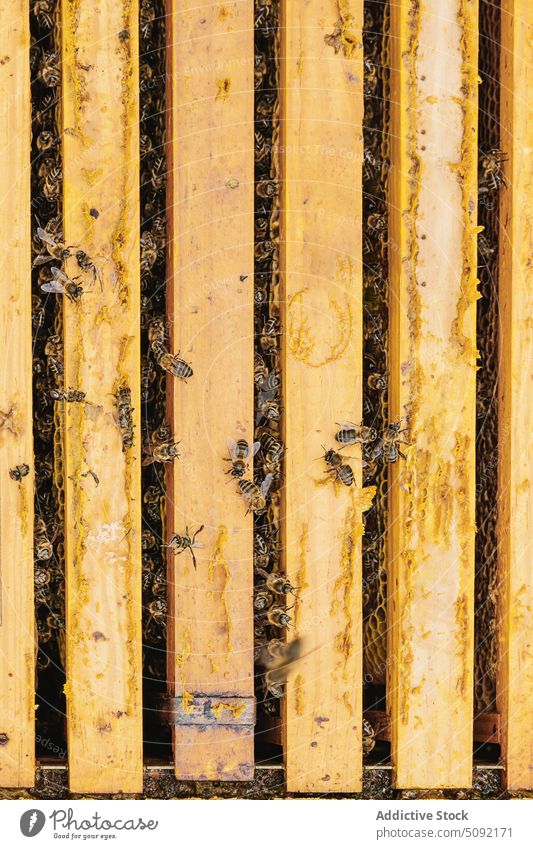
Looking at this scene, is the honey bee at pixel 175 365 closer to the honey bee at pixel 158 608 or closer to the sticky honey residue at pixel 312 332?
the sticky honey residue at pixel 312 332

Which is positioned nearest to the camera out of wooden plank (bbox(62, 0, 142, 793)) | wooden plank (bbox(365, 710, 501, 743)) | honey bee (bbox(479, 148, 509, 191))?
wooden plank (bbox(62, 0, 142, 793))

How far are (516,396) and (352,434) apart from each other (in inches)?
28.6

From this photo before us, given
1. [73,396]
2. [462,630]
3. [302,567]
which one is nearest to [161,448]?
[73,396]

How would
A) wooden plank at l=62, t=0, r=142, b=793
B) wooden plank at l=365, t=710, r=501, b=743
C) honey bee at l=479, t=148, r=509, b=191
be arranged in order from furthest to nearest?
wooden plank at l=365, t=710, r=501, b=743 < honey bee at l=479, t=148, r=509, b=191 < wooden plank at l=62, t=0, r=142, b=793

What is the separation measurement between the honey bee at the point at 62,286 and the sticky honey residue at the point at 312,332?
0.84 meters

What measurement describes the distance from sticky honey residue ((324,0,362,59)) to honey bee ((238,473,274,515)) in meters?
1.72

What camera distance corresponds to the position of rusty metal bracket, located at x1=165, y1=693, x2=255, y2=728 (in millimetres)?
3391

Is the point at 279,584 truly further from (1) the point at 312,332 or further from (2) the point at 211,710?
(1) the point at 312,332

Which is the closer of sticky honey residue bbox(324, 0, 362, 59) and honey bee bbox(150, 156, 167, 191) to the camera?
sticky honey residue bbox(324, 0, 362, 59)

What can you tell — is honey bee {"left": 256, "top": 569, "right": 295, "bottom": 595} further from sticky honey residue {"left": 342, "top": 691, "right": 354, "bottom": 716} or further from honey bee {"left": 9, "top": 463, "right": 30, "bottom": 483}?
honey bee {"left": 9, "top": 463, "right": 30, "bottom": 483}

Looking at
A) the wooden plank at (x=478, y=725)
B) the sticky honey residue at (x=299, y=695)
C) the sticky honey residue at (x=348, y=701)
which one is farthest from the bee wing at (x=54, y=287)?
the wooden plank at (x=478, y=725)

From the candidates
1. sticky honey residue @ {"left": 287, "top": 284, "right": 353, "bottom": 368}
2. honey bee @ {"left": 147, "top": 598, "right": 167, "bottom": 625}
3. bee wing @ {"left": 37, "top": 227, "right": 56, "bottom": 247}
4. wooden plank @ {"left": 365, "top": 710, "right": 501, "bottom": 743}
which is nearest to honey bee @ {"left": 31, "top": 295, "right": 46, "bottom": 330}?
bee wing @ {"left": 37, "top": 227, "right": 56, "bottom": 247}

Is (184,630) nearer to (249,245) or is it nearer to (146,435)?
(146,435)

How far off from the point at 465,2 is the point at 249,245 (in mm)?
1313
